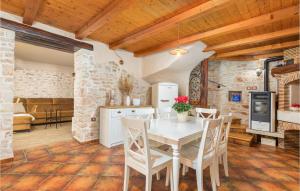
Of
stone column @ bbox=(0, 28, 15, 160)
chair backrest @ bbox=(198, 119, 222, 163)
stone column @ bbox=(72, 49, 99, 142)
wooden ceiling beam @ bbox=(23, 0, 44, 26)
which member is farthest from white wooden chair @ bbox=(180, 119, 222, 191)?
stone column @ bbox=(0, 28, 15, 160)

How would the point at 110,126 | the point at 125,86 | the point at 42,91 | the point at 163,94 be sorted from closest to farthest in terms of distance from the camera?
the point at 110,126 < the point at 125,86 < the point at 163,94 < the point at 42,91

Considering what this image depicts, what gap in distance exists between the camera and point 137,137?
1717 millimetres

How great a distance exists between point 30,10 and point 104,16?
111 centimetres

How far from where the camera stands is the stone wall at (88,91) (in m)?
3.73

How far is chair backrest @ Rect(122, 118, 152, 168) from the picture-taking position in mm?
1565

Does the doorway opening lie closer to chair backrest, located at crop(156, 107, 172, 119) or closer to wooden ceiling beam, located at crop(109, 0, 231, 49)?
wooden ceiling beam, located at crop(109, 0, 231, 49)

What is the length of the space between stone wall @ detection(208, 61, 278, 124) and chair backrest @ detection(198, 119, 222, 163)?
14.0 feet

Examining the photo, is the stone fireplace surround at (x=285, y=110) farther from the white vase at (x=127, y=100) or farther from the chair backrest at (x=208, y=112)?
the white vase at (x=127, y=100)

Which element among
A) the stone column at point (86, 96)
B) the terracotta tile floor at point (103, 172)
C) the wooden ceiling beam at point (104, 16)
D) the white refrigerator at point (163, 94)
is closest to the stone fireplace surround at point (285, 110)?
the terracotta tile floor at point (103, 172)

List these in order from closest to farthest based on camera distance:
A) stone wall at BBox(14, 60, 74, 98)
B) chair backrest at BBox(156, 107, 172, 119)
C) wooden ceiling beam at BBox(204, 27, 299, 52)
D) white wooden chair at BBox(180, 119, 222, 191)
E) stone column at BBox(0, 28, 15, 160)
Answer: white wooden chair at BBox(180, 119, 222, 191) → stone column at BBox(0, 28, 15, 160) → wooden ceiling beam at BBox(204, 27, 299, 52) → chair backrest at BBox(156, 107, 172, 119) → stone wall at BBox(14, 60, 74, 98)

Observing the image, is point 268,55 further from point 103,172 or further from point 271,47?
point 103,172

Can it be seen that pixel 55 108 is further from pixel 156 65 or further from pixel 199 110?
pixel 199 110

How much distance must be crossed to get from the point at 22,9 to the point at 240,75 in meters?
6.11

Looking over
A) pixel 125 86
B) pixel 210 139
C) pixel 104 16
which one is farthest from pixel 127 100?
pixel 210 139
